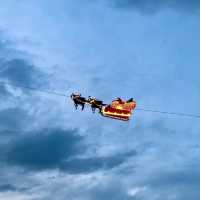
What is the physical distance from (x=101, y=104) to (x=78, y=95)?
5632 mm

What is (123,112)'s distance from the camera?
139625 millimetres

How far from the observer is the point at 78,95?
138500mm

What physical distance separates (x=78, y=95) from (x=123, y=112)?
11062 millimetres

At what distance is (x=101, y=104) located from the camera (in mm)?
138750

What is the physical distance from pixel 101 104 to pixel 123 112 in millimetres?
5450
